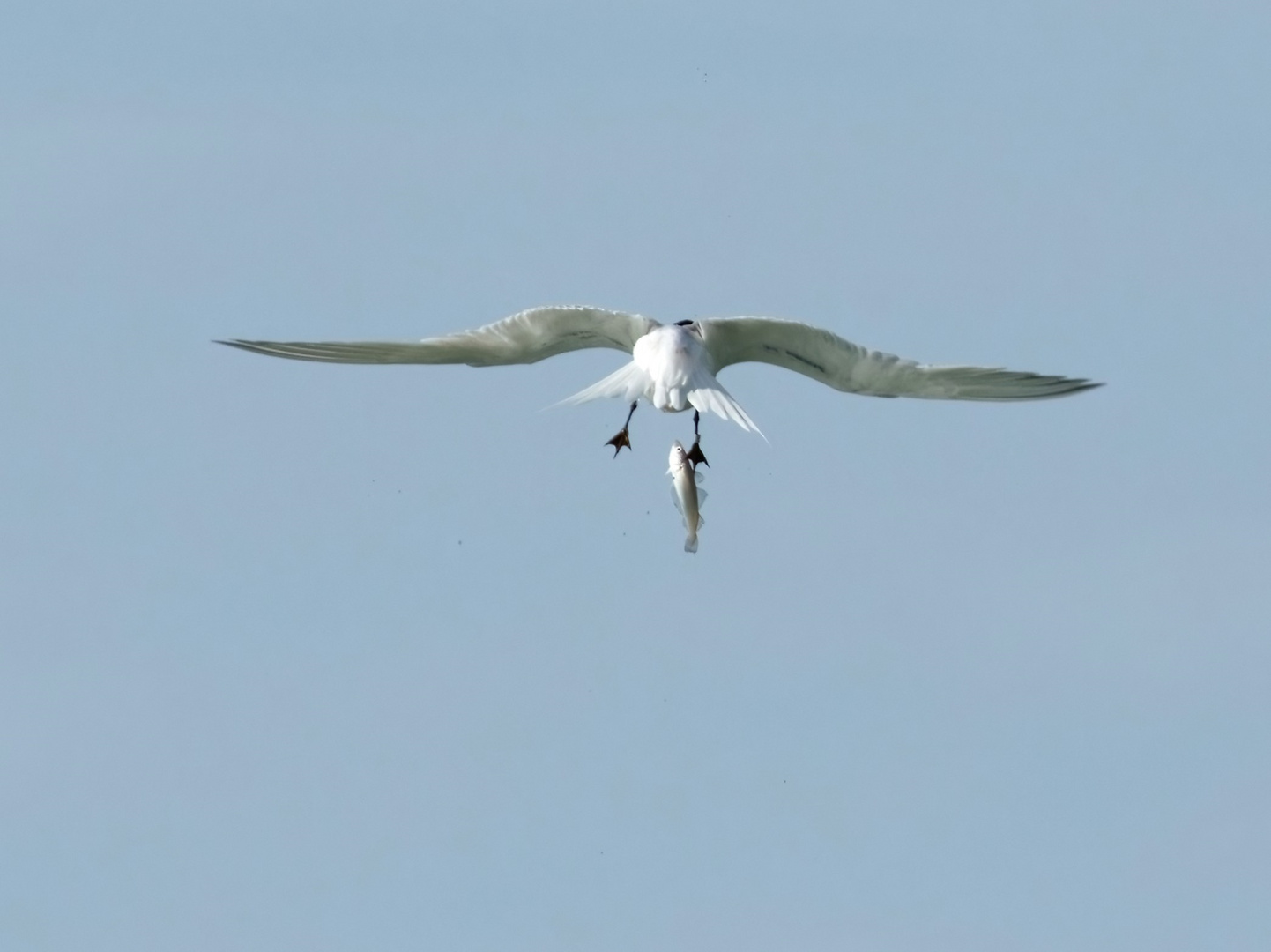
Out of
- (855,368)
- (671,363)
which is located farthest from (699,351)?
(855,368)

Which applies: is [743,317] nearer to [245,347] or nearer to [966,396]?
[966,396]

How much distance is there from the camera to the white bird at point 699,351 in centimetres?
3881

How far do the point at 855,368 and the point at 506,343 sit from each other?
4.98 m

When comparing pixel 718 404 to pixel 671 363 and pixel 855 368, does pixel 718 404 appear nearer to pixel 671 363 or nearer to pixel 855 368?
pixel 671 363

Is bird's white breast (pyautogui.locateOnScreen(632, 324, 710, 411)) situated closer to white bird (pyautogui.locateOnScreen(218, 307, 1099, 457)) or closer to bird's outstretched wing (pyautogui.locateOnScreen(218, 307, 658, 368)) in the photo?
white bird (pyautogui.locateOnScreen(218, 307, 1099, 457))

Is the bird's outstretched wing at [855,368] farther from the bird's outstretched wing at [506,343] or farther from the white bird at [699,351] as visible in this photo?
the bird's outstretched wing at [506,343]

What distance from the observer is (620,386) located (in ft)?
120

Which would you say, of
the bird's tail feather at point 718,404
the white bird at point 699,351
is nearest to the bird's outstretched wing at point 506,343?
the white bird at point 699,351

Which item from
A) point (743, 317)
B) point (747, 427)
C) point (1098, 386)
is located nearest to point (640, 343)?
point (743, 317)

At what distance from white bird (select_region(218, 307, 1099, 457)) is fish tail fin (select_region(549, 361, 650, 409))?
0.18 metres

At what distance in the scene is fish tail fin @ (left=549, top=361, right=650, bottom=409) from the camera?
35.8 meters

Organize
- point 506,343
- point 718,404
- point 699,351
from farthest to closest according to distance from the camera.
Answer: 1. point 506,343
2. point 699,351
3. point 718,404

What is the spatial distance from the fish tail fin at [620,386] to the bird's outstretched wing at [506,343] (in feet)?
4.89

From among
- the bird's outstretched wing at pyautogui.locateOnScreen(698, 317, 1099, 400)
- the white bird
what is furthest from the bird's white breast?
the bird's outstretched wing at pyautogui.locateOnScreen(698, 317, 1099, 400)
